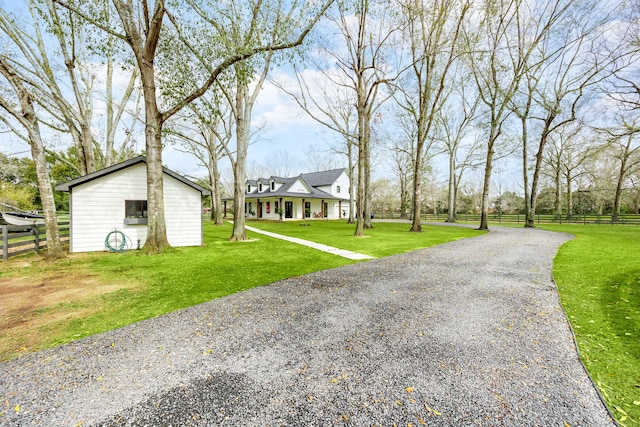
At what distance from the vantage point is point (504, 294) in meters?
4.75

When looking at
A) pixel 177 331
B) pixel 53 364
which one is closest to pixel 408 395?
pixel 177 331

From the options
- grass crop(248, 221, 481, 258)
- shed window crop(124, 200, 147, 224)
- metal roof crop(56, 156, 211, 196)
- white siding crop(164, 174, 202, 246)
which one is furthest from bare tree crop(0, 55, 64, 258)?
grass crop(248, 221, 481, 258)

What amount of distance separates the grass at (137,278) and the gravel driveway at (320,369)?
→ 1.80 ft

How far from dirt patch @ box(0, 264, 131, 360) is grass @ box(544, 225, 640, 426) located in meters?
6.05

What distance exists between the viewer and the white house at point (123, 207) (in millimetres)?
9305

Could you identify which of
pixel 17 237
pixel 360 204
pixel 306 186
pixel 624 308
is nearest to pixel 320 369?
pixel 624 308

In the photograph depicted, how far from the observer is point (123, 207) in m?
9.94

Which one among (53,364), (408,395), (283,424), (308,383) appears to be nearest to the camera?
(283,424)

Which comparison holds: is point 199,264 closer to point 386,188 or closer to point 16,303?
point 16,303

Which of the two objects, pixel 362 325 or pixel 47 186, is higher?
pixel 47 186

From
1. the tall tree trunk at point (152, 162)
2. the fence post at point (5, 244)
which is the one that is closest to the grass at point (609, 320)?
the tall tree trunk at point (152, 162)

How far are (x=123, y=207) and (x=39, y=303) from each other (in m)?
6.44

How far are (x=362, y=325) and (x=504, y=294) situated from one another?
307 centimetres

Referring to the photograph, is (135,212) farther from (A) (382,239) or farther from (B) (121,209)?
(A) (382,239)
